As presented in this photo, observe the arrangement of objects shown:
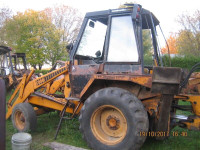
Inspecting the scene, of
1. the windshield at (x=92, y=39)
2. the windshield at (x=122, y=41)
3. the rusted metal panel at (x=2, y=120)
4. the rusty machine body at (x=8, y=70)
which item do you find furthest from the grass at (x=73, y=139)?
the rusty machine body at (x=8, y=70)

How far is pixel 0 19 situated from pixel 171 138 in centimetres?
2594

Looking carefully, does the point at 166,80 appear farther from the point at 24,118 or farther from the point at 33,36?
the point at 33,36

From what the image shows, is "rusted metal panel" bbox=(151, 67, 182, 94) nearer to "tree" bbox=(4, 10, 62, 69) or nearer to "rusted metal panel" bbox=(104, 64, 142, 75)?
"rusted metal panel" bbox=(104, 64, 142, 75)

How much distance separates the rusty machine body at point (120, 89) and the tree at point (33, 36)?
80.8ft

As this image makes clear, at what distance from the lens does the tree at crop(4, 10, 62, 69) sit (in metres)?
27.8

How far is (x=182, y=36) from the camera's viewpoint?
20703 millimetres

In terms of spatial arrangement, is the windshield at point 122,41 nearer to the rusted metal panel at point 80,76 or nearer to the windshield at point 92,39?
the rusted metal panel at point 80,76

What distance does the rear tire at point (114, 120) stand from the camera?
337cm

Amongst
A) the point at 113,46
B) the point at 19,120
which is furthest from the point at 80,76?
the point at 19,120

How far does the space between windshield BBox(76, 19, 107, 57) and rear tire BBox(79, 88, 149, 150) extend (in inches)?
53.7

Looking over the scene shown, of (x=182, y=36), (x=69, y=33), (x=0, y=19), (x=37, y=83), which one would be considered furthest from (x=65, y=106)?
(x=69, y=33)

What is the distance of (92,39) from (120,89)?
173 cm

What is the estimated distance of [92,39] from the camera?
16.1 feet

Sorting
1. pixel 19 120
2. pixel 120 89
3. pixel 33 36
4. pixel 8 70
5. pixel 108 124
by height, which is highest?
pixel 33 36
